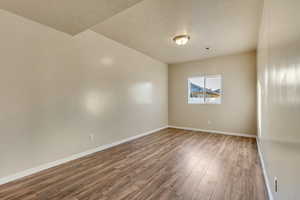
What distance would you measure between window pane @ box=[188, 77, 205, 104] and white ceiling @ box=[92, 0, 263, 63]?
142 cm

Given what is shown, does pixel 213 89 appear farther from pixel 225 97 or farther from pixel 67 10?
pixel 67 10

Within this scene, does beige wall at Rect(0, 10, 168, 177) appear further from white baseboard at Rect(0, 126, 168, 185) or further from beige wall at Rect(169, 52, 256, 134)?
beige wall at Rect(169, 52, 256, 134)

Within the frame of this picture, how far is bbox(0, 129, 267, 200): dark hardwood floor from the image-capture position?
175 cm

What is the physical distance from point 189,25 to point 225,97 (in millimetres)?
3022

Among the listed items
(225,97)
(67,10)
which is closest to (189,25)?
(67,10)

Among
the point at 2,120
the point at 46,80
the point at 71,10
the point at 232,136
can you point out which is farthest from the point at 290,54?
the point at 232,136

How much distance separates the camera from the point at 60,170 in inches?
92.4

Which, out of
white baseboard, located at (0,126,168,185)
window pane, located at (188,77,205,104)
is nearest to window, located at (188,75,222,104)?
window pane, located at (188,77,205,104)

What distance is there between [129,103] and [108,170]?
2.02 metres

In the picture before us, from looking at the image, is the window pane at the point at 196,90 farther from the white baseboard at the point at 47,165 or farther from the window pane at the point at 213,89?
the white baseboard at the point at 47,165

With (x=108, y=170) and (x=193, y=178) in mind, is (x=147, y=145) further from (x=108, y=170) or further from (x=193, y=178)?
(x=193, y=178)

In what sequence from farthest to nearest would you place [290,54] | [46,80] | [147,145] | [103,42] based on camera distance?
[147,145] < [103,42] < [46,80] < [290,54]

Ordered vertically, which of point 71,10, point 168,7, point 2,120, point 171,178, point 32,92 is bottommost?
point 171,178

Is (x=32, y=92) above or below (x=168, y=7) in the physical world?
below
